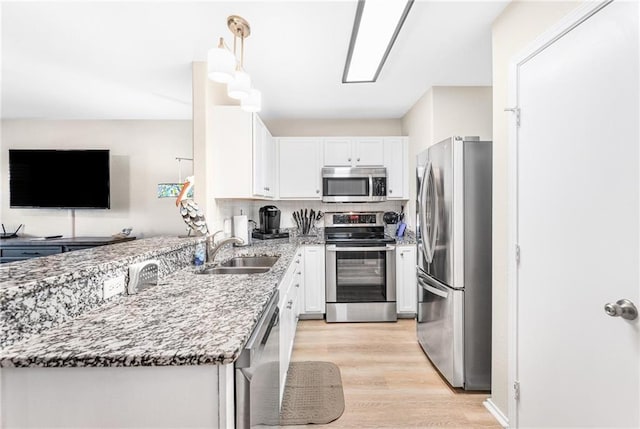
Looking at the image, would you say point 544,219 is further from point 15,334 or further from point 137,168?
point 137,168

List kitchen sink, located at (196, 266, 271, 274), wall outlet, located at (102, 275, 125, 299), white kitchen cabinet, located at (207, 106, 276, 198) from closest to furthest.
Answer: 1. wall outlet, located at (102, 275, 125, 299)
2. kitchen sink, located at (196, 266, 271, 274)
3. white kitchen cabinet, located at (207, 106, 276, 198)

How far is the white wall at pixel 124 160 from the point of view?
409cm

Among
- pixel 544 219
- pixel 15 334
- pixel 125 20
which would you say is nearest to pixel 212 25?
pixel 125 20

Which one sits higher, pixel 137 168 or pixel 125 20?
pixel 125 20

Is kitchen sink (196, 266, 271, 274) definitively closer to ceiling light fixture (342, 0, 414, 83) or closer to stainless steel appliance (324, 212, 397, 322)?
stainless steel appliance (324, 212, 397, 322)

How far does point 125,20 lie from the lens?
1.84 meters

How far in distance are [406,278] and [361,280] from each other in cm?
50

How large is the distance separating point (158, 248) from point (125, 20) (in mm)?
1464

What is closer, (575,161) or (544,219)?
(575,161)

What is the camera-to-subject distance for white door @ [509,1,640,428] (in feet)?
→ 3.30

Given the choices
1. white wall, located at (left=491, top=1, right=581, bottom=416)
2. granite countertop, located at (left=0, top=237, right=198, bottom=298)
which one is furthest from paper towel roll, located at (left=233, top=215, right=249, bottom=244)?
white wall, located at (left=491, top=1, right=581, bottom=416)

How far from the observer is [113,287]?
1194 millimetres

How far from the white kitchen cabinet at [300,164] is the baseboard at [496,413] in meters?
2.51

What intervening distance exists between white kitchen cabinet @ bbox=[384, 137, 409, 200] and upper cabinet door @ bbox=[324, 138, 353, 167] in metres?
0.47
